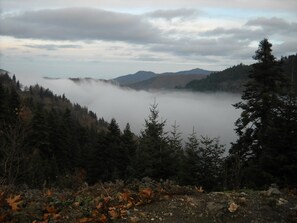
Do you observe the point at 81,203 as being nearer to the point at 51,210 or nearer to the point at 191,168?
the point at 51,210

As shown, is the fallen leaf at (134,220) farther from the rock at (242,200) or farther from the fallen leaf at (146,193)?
the rock at (242,200)

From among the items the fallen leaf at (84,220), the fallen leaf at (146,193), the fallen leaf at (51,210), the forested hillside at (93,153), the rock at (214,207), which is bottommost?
the forested hillside at (93,153)

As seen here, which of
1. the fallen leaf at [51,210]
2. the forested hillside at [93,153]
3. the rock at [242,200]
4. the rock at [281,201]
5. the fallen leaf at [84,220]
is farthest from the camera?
the forested hillside at [93,153]

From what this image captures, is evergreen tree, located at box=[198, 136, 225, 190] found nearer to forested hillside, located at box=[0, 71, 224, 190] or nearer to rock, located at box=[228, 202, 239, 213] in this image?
forested hillside, located at box=[0, 71, 224, 190]

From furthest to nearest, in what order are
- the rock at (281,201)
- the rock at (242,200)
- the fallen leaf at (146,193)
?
1. the rock at (281,201)
2. the fallen leaf at (146,193)
3. the rock at (242,200)

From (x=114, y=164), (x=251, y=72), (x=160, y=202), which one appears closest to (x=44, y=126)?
(x=114, y=164)

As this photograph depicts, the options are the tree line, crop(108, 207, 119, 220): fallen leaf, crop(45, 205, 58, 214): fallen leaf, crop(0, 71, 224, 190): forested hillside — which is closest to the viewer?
crop(108, 207, 119, 220): fallen leaf

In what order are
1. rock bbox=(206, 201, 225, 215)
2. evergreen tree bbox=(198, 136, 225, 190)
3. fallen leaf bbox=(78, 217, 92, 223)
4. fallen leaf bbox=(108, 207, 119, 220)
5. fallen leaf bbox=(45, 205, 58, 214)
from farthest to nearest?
1. evergreen tree bbox=(198, 136, 225, 190)
2. fallen leaf bbox=(45, 205, 58, 214)
3. rock bbox=(206, 201, 225, 215)
4. fallen leaf bbox=(108, 207, 119, 220)
5. fallen leaf bbox=(78, 217, 92, 223)

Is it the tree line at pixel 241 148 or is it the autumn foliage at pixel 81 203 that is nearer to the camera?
the autumn foliage at pixel 81 203

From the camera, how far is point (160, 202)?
26.7ft

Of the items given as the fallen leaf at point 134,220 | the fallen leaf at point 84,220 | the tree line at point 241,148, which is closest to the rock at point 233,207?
the fallen leaf at point 134,220

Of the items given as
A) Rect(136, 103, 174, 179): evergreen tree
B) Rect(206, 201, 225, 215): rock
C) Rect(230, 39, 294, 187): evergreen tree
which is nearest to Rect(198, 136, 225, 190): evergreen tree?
Rect(230, 39, 294, 187): evergreen tree

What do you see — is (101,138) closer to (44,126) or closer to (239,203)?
(44,126)

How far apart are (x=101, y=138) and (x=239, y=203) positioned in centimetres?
4247
